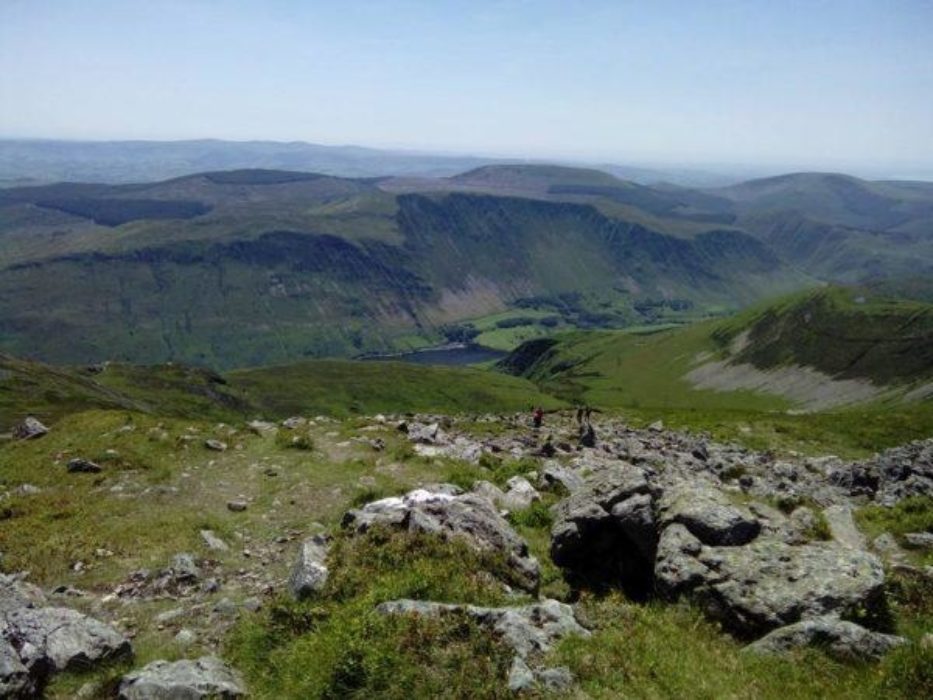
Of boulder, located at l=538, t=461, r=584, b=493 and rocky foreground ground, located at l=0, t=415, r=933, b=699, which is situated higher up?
rocky foreground ground, located at l=0, t=415, r=933, b=699

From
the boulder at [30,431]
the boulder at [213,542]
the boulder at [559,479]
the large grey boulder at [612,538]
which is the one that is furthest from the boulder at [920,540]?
the boulder at [30,431]

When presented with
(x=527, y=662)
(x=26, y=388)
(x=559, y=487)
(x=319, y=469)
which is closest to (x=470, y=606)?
(x=527, y=662)

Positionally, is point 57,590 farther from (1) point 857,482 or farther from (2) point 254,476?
(1) point 857,482

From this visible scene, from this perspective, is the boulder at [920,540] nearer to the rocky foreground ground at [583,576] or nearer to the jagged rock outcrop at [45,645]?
the rocky foreground ground at [583,576]

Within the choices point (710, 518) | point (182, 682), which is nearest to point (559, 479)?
point (710, 518)

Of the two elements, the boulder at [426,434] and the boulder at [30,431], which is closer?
the boulder at [426,434]

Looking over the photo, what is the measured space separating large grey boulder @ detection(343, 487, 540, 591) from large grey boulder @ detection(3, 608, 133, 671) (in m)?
6.37

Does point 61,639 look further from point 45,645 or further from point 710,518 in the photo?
point 710,518

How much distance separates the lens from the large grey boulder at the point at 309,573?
16.7 metres

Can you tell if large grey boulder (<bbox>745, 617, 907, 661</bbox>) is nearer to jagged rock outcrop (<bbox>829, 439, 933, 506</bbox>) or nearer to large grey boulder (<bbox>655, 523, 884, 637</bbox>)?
large grey boulder (<bbox>655, 523, 884, 637</bbox>)

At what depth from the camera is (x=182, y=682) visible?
12938 mm

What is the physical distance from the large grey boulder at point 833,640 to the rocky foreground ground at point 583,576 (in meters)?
0.02

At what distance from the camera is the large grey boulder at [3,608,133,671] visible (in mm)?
14016

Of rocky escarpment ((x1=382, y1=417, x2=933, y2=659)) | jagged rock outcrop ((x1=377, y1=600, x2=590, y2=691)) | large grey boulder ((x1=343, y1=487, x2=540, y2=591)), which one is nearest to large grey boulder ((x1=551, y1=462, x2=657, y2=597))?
rocky escarpment ((x1=382, y1=417, x2=933, y2=659))
